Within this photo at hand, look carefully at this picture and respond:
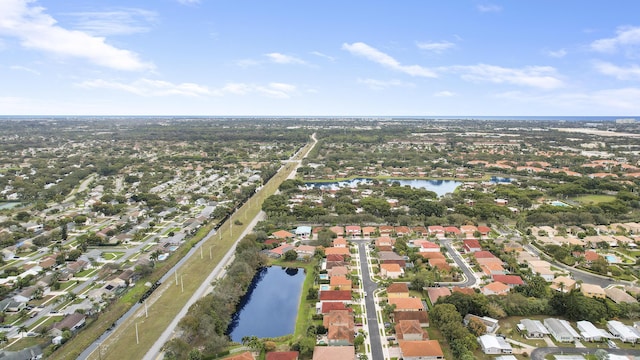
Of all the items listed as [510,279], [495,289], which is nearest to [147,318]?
[495,289]

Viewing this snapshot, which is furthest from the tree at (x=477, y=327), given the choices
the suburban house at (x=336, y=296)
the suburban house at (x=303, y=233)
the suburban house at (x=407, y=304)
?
the suburban house at (x=303, y=233)

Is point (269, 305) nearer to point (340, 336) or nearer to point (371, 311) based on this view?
point (371, 311)

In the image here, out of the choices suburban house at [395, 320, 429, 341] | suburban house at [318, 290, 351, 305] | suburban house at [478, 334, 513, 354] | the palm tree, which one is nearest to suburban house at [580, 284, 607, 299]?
suburban house at [478, 334, 513, 354]

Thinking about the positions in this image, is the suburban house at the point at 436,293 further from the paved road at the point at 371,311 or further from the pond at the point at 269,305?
the pond at the point at 269,305

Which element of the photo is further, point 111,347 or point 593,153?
point 593,153

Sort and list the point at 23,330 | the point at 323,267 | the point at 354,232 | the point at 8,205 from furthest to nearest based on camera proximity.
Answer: the point at 8,205
the point at 354,232
the point at 323,267
the point at 23,330

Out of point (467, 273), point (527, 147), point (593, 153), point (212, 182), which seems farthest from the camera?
point (527, 147)

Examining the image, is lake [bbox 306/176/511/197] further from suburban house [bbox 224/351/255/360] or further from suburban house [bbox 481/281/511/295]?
suburban house [bbox 224/351/255/360]

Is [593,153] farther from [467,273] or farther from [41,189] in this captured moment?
[41,189]

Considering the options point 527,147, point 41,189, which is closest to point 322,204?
point 41,189
